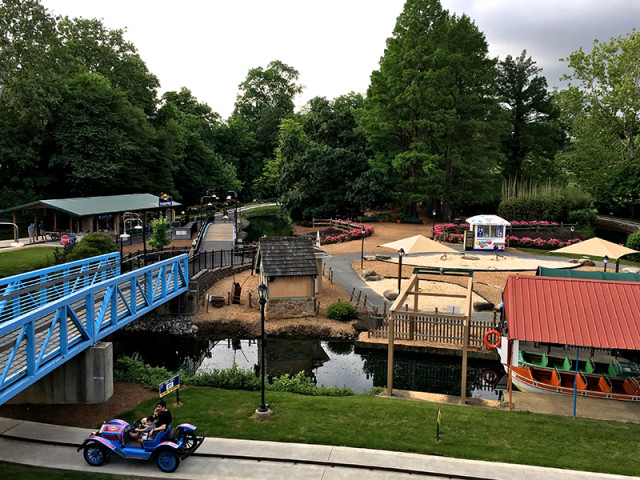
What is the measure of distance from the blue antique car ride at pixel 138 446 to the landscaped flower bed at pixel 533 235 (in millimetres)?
36498

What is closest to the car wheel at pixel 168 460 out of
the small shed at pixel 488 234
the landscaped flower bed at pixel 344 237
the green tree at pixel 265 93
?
the small shed at pixel 488 234

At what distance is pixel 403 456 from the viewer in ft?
37.8

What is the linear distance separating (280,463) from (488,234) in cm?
3441

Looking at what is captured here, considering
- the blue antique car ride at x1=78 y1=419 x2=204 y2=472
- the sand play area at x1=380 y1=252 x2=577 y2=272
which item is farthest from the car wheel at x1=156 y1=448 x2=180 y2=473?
the sand play area at x1=380 y1=252 x2=577 y2=272

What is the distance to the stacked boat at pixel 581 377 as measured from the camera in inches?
624

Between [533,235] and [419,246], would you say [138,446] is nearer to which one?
[419,246]

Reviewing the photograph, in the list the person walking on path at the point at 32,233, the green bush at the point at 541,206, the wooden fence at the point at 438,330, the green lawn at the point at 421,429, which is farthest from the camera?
the green bush at the point at 541,206

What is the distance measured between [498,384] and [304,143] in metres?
48.9

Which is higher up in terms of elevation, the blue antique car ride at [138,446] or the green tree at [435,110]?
the green tree at [435,110]

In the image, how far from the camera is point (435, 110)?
5344 centimetres

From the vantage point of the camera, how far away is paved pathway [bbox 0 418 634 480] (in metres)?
10.7

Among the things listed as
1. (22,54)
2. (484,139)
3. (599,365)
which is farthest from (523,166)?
(22,54)

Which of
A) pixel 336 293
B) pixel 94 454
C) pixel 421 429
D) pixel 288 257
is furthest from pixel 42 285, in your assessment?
pixel 336 293

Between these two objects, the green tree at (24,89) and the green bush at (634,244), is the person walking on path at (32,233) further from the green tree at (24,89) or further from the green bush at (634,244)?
the green bush at (634,244)
